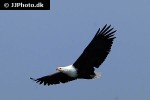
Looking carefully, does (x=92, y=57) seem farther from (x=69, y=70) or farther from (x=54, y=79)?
(x=54, y=79)

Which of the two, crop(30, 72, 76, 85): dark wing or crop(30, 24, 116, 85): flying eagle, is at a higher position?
crop(30, 24, 116, 85): flying eagle

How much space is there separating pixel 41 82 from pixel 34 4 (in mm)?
2285

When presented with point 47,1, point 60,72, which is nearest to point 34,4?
point 47,1

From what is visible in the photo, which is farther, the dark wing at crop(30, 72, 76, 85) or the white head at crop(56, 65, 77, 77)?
the dark wing at crop(30, 72, 76, 85)

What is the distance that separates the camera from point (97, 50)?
1870cm

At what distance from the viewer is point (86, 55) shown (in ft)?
61.4

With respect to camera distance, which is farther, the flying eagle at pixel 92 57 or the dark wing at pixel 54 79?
the dark wing at pixel 54 79

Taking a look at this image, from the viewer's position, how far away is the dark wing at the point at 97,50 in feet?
61.3

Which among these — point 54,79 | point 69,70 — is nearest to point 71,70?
point 69,70

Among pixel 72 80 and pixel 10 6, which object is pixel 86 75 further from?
pixel 10 6

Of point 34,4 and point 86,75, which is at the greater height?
point 34,4

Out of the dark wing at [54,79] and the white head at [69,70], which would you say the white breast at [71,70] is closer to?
the white head at [69,70]

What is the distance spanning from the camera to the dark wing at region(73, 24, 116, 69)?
18.7 meters

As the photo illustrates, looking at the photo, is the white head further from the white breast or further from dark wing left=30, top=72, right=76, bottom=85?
dark wing left=30, top=72, right=76, bottom=85
